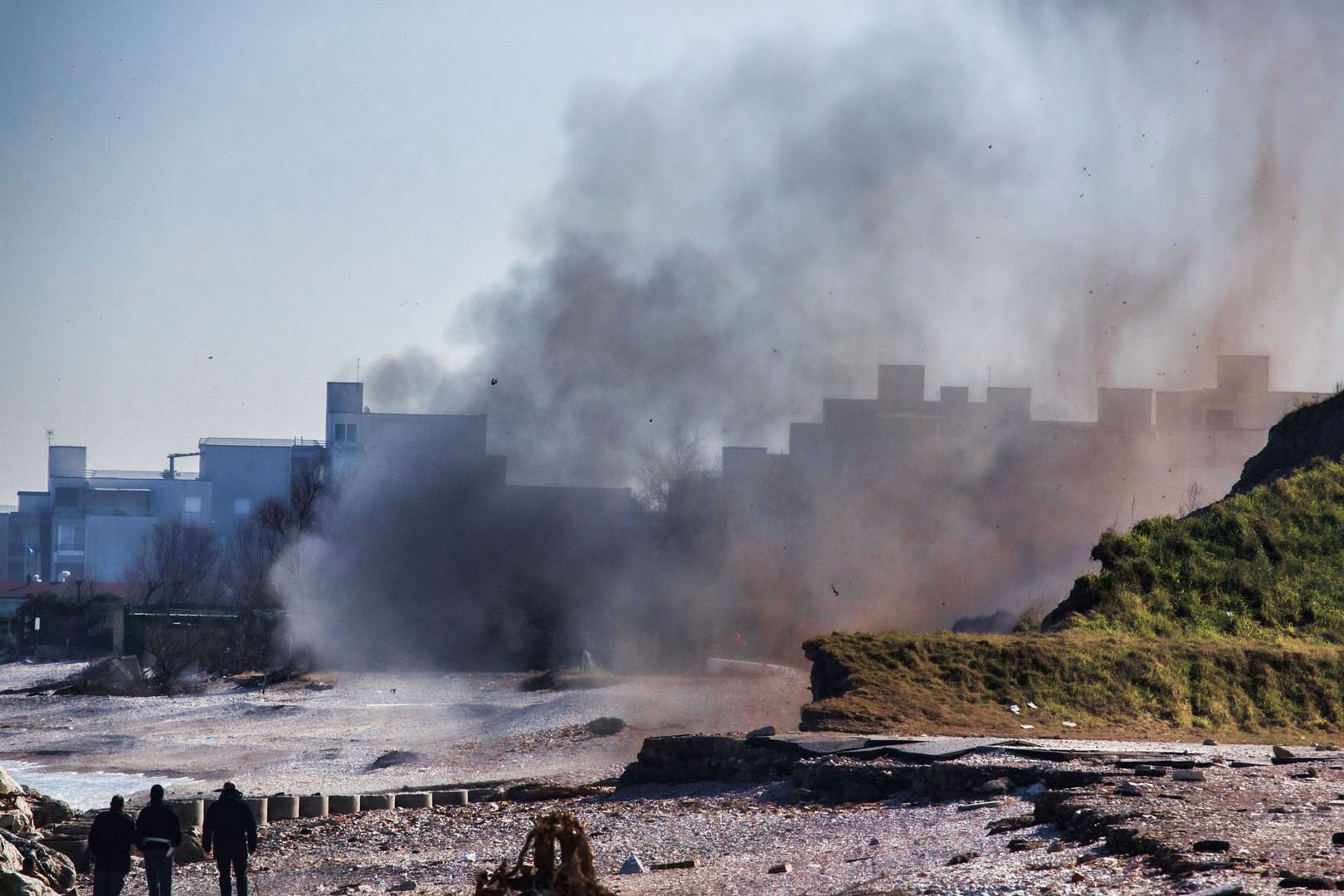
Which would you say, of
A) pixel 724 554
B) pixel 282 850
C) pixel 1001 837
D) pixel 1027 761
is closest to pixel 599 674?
pixel 724 554

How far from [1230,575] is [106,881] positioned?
24078 mm

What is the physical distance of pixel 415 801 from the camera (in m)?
21.5

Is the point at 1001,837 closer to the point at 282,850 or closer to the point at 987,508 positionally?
the point at 282,850

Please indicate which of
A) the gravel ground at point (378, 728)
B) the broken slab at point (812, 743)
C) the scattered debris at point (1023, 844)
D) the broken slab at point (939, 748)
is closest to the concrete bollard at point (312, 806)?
the gravel ground at point (378, 728)

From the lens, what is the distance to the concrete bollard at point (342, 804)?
2136 cm

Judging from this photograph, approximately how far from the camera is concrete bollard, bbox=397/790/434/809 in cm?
2138

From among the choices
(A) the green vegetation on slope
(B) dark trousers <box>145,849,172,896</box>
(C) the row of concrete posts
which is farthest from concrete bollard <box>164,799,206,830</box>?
(A) the green vegetation on slope

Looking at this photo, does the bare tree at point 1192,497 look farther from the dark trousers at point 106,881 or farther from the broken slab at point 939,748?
the dark trousers at point 106,881

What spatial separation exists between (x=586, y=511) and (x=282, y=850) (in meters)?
34.7

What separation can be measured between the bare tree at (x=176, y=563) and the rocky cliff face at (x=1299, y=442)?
60.9m

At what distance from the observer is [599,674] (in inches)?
1636

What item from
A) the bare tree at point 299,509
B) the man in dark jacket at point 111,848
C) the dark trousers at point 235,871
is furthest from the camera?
the bare tree at point 299,509

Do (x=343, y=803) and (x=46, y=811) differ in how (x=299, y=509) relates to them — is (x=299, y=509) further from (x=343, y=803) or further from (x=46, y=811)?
(x=343, y=803)

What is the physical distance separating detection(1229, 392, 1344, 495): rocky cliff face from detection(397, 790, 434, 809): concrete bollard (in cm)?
2339
